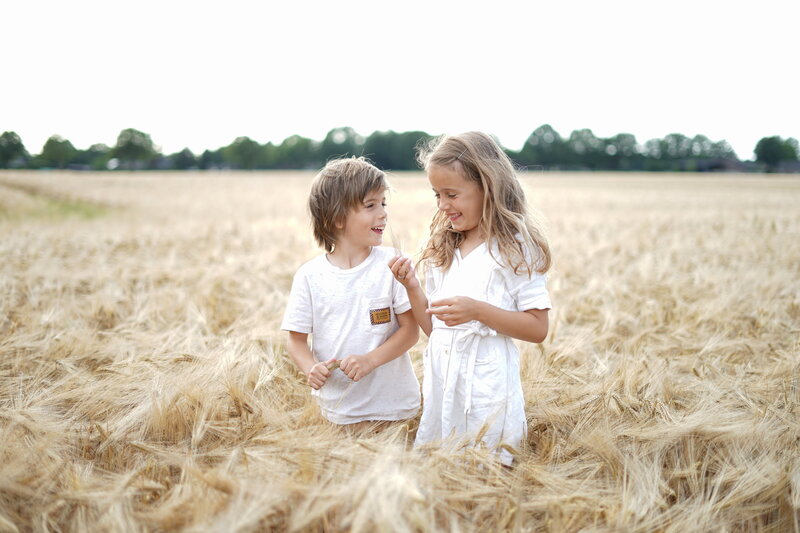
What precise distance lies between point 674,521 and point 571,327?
1.82m

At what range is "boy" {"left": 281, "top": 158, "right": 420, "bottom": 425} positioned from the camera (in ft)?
6.24

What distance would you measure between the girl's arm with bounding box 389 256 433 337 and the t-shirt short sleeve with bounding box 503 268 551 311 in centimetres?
30

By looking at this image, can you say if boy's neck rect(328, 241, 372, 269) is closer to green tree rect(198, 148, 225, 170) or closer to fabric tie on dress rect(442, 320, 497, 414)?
fabric tie on dress rect(442, 320, 497, 414)

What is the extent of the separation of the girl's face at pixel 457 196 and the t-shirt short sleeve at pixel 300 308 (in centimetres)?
59

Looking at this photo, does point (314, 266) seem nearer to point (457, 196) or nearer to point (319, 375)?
point (319, 375)

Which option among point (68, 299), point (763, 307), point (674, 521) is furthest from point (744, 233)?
point (68, 299)

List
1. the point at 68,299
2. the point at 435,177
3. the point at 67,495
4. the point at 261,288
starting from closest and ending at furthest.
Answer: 1. the point at 67,495
2. the point at 435,177
3. the point at 68,299
4. the point at 261,288

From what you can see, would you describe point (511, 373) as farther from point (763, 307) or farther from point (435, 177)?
point (763, 307)

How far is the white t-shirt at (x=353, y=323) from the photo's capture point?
1945mm

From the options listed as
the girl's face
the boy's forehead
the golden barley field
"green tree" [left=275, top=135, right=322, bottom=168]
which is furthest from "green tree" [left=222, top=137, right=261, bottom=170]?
the girl's face

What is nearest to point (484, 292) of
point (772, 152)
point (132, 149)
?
point (132, 149)

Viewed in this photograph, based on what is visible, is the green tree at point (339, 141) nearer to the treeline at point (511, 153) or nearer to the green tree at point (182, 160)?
the treeline at point (511, 153)

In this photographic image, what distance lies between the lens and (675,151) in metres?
72.4

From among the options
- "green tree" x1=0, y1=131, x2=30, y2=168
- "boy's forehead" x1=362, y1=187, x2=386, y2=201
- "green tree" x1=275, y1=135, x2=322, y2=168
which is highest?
"green tree" x1=275, y1=135, x2=322, y2=168
